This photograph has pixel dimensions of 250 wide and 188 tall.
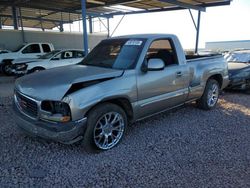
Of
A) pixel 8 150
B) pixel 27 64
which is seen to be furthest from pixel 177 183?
pixel 27 64

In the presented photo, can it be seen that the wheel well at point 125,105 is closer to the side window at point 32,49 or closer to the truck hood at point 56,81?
the truck hood at point 56,81

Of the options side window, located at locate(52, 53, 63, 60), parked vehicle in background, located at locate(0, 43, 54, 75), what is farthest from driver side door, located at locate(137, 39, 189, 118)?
parked vehicle in background, located at locate(0, 43, 54, 75)

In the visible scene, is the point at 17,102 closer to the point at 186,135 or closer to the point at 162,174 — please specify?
the point at 162,174

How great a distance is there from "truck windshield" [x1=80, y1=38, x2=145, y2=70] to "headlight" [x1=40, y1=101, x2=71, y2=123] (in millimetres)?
1259

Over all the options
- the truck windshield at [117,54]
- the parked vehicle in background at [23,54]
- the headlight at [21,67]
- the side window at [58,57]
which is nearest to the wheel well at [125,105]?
the truck windshield at [117,54]

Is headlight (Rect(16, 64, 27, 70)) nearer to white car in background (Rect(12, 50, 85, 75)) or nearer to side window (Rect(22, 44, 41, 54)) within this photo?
white car in background (Rect(12, 50, 85, 75))

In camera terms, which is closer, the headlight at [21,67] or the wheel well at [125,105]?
the wheel well at [125,105]

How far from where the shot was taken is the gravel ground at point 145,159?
3018 millimetres

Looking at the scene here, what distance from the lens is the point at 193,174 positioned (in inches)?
124

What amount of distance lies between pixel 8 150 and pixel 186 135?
3.09 meters

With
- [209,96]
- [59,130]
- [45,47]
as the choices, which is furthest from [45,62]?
[59,130]

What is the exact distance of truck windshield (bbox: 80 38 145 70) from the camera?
4.13 metres

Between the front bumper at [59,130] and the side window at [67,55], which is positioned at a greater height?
the side window at [67,55]

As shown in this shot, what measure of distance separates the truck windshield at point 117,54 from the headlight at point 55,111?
126 cm
